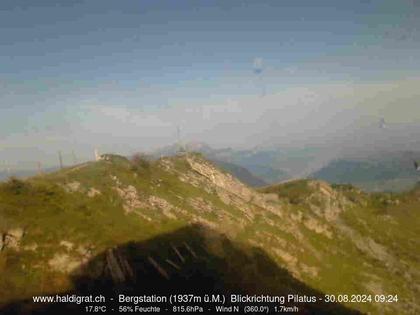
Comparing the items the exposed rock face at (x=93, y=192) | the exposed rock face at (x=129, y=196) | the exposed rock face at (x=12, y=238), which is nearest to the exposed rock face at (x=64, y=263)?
the exposed rock face at (x=12, y=238)

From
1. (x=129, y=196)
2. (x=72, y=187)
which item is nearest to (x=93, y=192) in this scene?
(x=72, y=187)

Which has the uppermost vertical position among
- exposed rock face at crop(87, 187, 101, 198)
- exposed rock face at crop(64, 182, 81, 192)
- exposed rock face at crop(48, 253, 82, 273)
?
exposed rock face at crop(64, 182, 81, 192)

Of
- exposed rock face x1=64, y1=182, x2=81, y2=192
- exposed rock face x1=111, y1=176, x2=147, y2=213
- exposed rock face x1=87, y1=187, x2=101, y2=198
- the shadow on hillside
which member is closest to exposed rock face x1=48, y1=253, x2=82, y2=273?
the shadow on hillside

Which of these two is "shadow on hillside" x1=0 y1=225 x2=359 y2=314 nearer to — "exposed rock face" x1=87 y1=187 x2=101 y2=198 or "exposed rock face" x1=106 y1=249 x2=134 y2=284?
"exposed rock face" x1=106 y1=249 x2=134 y2=284

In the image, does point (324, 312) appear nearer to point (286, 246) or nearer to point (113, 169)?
point (286, 246)

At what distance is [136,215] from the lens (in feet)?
463

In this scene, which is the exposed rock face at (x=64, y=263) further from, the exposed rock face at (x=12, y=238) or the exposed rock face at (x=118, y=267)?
the exposed rock face at (x=12, y=238)

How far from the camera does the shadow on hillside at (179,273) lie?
101875 mm

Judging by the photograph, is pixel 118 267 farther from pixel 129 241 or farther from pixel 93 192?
pixel 93 192

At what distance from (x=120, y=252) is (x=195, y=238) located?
35.6m

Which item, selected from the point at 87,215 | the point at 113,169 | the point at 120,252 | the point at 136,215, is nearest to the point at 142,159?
the point at 113,169

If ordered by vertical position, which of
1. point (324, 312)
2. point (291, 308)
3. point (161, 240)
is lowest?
point (324, 312)

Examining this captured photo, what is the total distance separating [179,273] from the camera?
389 feet

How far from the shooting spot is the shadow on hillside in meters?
102
